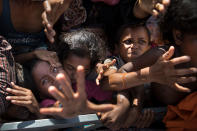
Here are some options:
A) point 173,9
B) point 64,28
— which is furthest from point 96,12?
point 173,9

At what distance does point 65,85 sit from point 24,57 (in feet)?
1.85

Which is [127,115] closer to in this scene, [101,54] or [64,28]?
[101,54]

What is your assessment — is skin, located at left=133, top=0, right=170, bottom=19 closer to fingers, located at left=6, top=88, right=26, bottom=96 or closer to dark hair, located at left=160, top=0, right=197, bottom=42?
dark hair, located at left=160, top=0, right=197, bottom=42

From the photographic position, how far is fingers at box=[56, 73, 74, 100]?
68 centimetres

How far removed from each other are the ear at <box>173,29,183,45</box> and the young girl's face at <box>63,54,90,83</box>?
0.46 m

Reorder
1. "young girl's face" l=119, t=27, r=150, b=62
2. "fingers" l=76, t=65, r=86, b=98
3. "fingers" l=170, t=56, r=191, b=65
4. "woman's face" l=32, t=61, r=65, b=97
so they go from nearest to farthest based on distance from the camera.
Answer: "fingers" l=76, t=65, r=86, b=98, "fingers" l=170, t=56, r=191, b=65, "woman's face" l=32, t=61, r=65, b=97, "young girl's face" l=119, t=27, r=150, b=62

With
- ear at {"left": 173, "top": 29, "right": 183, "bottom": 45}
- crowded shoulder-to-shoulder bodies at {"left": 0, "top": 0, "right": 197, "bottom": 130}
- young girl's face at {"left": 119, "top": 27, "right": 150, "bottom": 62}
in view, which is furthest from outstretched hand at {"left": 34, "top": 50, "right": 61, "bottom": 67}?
ear at {"left": 173, "top": 29, "right": 183, "bottom": 45}

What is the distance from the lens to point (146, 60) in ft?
3.31

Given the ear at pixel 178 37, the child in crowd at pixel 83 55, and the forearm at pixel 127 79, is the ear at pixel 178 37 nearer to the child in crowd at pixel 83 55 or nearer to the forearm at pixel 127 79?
the forearm at pixel 127 79

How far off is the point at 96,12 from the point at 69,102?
2.51ft

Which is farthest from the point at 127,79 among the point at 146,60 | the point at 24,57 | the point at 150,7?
the point at 24,57

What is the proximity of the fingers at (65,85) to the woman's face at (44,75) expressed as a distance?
387 mm

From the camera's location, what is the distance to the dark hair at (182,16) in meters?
0.91

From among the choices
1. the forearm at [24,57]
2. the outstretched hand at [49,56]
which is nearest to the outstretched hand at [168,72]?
the outstretched hand at [49,56]
